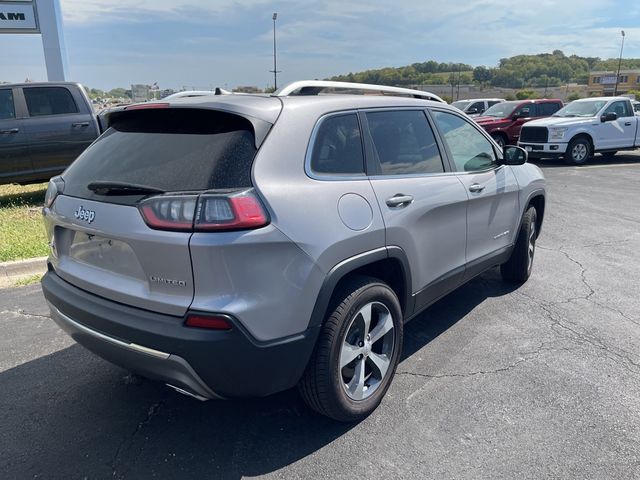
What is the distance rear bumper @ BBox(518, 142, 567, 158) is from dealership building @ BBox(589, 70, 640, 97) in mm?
66706

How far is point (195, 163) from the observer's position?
91.0 inches

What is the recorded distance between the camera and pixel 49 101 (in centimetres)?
878

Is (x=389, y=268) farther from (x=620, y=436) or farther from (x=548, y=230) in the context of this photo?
(x=548, y=230)

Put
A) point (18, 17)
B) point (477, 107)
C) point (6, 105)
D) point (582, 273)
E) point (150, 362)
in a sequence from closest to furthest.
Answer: point (150, 362)
point (582, 273)
point (6, 105)
point (18, 17)
point (477, 107)

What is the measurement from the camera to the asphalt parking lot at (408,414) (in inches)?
98.7

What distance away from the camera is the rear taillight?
2123mm

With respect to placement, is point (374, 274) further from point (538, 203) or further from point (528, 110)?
point (528, 110)

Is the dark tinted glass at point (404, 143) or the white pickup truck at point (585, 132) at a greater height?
the dark tinted glass at point (404, 143)

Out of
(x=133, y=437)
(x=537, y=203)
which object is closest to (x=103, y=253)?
(x=133, y=437)

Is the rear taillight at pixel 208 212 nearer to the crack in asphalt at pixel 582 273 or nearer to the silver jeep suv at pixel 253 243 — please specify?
the silver jeep suv at pixel 253 243

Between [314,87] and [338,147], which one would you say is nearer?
[338,147]

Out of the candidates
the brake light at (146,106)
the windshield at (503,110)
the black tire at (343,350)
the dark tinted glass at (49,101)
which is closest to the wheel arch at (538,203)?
the black tire at (343,350)

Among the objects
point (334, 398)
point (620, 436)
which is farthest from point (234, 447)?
point (620, 436)

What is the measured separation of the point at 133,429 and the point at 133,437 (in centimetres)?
8
